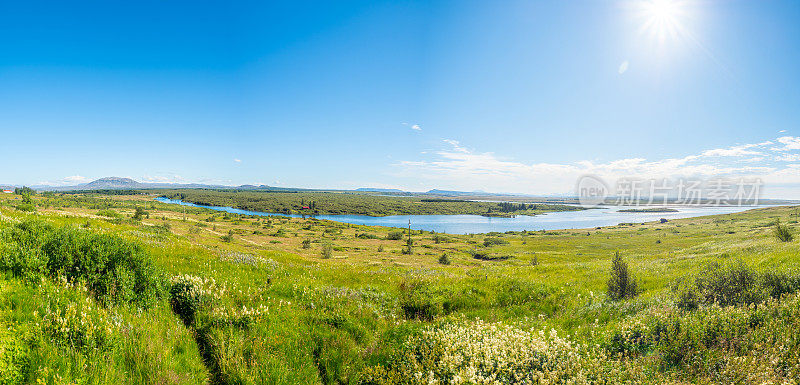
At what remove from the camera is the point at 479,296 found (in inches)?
380

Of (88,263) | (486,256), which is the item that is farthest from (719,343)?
(486,256)

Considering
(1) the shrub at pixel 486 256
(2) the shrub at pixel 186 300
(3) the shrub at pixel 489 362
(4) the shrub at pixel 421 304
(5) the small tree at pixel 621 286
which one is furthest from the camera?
(1) the shrub at pixel 486 256

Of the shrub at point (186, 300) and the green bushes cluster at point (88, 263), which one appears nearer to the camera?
the green bushes cluster at point (88, 263)

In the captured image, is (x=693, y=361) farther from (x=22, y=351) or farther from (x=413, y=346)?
(x=22, y=351)

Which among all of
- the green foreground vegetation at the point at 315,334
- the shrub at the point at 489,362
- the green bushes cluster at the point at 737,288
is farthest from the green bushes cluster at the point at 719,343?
the green bushes cluster at the point at 737,288

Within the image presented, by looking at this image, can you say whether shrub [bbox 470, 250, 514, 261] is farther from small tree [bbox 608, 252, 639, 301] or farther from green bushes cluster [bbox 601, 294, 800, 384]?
green bushes cluster [bbox 601, 294, 800, 384]

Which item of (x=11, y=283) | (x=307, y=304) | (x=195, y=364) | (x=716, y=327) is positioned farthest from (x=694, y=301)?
(x=11, y=283)

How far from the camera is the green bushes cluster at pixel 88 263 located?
5.62 m

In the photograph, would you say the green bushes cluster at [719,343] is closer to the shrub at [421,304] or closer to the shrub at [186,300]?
the shrub at [421,304]

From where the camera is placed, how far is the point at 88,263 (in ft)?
19.7

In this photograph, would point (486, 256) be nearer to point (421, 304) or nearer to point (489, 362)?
point (421, 304)

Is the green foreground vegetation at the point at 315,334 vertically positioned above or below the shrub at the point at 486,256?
above

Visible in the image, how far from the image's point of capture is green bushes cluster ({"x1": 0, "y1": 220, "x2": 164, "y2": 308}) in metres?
5.62

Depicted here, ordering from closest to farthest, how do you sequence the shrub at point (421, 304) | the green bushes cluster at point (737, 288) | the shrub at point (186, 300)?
the shrub at point (186, 300), the green bushes cluster at point (737, 288), the shrub at point (421, 304)
